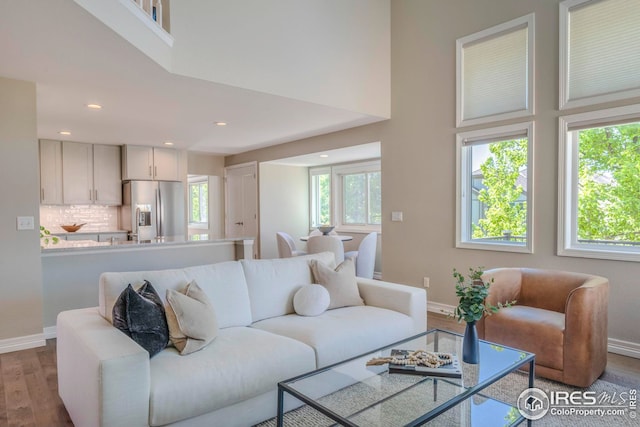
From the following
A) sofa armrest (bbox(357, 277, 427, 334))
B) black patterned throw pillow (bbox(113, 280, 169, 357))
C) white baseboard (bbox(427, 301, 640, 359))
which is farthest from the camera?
white baseboard (bbox(427, 301, 640, 359))

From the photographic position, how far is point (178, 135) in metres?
5.71

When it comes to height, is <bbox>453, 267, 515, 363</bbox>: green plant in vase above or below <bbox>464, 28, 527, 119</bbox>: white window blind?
below

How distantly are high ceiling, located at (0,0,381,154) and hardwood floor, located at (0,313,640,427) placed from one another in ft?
7.62

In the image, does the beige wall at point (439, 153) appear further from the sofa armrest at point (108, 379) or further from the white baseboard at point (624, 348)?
the sofa armrest at point (108, 379)

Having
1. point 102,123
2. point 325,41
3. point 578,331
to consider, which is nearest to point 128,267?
point 102,123

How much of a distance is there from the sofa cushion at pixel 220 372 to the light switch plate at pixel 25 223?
233 cm

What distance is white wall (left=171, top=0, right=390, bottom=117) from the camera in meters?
3.30

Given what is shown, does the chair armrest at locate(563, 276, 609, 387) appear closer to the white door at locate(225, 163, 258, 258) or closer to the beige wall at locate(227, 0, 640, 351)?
the beige wall at locate(227, 0, 640, 351)

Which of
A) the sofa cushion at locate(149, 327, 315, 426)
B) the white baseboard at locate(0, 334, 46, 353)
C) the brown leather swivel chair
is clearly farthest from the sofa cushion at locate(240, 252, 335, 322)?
the white baseboard at locate(0, 334, 46, 353)

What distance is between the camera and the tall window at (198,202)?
9.23 m

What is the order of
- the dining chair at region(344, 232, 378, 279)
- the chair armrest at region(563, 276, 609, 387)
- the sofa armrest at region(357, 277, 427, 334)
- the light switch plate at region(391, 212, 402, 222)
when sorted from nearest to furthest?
the chair armrest at region(563, 276, 609, 387) < the sofa armrest at region(357, 277, 427, 334) < the light switch plate at region(391, 212, 402, 222) < the dining chair at region(344, 232, 378, 279)

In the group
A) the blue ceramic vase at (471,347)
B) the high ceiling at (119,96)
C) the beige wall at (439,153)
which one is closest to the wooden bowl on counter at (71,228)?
the high ceiling at (119,96)

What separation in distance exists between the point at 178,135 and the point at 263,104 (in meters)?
2.18

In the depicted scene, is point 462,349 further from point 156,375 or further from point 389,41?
point 389,41
